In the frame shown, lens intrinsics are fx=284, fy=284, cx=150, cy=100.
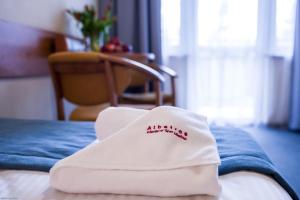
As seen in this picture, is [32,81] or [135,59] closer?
[32,81]

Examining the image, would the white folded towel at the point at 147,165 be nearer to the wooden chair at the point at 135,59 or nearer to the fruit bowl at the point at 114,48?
the wooden chair at the point at 135,59

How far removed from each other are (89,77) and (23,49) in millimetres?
430

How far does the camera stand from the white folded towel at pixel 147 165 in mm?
424

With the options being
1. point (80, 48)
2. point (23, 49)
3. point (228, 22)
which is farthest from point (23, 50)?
point (228, 22)

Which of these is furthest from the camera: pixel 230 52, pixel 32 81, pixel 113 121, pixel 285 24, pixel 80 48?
pixel 230 52

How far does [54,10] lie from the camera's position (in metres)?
2.05

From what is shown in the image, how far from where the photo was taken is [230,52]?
2.90m

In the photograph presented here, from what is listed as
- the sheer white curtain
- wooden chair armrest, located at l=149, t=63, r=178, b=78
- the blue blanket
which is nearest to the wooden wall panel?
the blue blanket

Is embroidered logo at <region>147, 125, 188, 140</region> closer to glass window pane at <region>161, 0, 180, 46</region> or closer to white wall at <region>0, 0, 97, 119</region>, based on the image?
white wall at <region>0, 0, 97, 119</region>

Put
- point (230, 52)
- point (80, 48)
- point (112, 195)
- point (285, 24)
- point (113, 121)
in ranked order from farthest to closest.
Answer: point (230, 52)
point (285, 24)
point (80, 48)
point (113, 121)
point (112, 195)

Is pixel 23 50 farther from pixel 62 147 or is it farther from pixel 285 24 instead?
pixel 285 24

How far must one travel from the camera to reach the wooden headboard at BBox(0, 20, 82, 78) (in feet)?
4.75

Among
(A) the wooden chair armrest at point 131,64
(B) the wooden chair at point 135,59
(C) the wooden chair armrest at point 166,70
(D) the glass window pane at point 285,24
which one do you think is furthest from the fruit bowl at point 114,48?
(D) the glass window pane at point 285,24

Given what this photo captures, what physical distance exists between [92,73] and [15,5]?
1.85 ft
